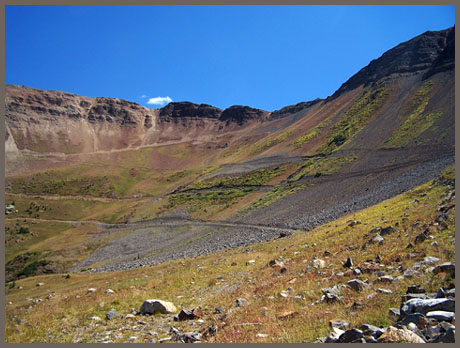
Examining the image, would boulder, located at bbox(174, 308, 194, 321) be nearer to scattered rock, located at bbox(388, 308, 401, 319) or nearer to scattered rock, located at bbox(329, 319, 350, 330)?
scattered rock, located at bbox(329, 319, 350, 330)

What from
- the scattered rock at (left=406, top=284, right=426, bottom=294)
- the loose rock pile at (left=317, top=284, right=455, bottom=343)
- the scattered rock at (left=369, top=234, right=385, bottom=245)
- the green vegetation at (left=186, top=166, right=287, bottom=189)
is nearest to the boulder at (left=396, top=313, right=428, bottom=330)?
the loose rock pile at (left=317, top=284, right=455, bottom=343)

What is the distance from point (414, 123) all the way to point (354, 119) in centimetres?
3065

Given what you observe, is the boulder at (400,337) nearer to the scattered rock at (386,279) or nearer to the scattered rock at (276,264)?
the scattered rock at (386,279)

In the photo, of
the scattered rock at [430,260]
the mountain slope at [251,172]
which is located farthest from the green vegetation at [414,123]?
the scattered rock at [430,260]

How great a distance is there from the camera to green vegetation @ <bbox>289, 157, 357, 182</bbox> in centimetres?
7204

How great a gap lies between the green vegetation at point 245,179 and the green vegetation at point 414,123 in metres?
30.4

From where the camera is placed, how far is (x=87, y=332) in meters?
10.5

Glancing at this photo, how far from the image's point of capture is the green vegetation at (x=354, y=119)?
315 feet

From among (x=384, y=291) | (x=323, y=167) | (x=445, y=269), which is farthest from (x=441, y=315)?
→ (x=323, y=167)

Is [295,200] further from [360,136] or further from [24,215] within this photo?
[24,215]

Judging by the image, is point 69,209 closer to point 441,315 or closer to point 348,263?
point 348,263

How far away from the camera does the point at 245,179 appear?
93438mm

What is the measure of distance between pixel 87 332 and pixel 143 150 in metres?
186

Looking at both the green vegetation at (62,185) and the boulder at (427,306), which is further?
the green vegetation at (62,185)
